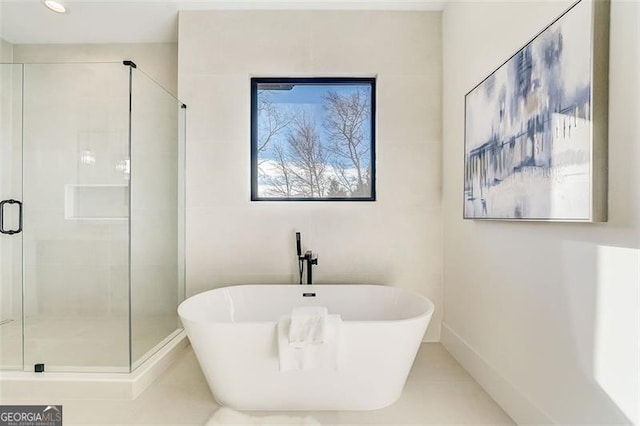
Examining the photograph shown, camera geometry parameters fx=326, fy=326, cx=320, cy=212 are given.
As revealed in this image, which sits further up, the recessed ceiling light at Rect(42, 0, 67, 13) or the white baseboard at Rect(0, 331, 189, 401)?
the recessed ceiling light at Rect(42, 0, 67, 13)

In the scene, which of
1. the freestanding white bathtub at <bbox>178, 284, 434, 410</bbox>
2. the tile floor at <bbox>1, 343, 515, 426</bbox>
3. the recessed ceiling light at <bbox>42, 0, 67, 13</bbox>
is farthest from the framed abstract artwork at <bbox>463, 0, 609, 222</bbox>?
the recessed ceiling light at <bbox>42, 0, 67, 13</bbox>

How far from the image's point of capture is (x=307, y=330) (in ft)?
5.24

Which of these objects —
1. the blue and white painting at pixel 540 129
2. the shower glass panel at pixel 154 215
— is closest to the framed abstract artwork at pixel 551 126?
the blue and white painting at pixel 540 129

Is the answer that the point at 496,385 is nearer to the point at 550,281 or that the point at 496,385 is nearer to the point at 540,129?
the point at 550,281

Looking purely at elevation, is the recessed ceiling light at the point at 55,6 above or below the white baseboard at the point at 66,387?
above

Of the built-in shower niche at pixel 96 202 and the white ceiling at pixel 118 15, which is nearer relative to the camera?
the built-in shower niche at pixel 96 202

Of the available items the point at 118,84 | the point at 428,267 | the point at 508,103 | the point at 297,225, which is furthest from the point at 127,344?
the point at 508,103

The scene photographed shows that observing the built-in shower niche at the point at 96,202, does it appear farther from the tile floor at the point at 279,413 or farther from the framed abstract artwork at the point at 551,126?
the framed abstract artwork at the point at 551,126

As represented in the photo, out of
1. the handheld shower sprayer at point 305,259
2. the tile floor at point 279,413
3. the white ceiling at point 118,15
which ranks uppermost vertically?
the white ceiling at point 118,15

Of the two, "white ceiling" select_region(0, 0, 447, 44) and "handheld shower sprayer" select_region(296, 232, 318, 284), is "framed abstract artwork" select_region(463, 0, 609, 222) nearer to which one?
"handheld shower sprayer" select_region(296, 232, 318, 284)

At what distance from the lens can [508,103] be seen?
167 cm

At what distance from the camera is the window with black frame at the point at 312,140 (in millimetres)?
2828

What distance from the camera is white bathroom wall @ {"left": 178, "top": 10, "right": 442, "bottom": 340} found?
8.86 ft

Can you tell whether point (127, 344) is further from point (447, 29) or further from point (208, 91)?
point (447, 29)
